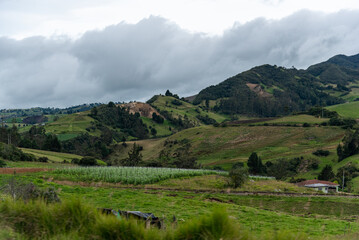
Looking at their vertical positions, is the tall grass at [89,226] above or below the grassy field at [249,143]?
below

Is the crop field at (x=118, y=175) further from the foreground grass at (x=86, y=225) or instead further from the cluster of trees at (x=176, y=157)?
the foreground grass at (x=86, y=225)

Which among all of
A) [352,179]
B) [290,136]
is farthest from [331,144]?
[352,179]

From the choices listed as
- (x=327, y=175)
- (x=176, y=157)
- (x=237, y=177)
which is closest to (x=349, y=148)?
(x=327, y=175)

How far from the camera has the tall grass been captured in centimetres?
624


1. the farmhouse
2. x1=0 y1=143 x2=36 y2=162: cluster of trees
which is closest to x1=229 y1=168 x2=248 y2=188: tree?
the farmhouse

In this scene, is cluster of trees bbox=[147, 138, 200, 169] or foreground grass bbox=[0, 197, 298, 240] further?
cluster of trees bbox=[147, 138, 200, 169]

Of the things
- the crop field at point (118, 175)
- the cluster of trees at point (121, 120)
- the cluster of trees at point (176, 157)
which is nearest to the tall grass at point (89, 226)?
the crop field at point (118, 175)

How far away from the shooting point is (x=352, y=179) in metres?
67.0

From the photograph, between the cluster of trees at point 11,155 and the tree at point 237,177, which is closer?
the tree at point 237,177

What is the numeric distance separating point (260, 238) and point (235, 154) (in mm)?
110151

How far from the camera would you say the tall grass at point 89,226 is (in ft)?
20.5

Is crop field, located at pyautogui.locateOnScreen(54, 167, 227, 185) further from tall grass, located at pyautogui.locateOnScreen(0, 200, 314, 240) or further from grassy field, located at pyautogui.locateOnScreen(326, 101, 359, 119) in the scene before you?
grassy field, located at pyautogui.locateOnScreen(326, 101, 359, 119)

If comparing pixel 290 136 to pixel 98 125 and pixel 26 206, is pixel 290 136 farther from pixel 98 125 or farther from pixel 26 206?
pixel 26 206

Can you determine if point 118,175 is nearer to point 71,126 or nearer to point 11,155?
point 11,155
